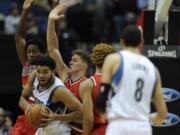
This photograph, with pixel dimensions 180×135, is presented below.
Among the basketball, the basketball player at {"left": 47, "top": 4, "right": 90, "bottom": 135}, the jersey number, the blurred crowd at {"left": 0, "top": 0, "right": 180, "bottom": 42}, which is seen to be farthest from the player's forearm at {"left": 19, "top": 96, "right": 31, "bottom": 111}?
the blurred crowd at {"left": 0, "top": 0, "right": 180, "bottom": 42}

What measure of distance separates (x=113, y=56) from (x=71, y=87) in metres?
2.01

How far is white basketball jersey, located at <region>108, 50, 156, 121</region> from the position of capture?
7.88 m

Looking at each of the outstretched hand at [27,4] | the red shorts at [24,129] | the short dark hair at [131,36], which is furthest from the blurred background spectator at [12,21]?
the short dark hair at [131,36]

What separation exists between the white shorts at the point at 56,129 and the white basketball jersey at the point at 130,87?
1748 mm

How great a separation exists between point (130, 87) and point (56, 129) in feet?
6.56

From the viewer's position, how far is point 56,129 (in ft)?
31.6

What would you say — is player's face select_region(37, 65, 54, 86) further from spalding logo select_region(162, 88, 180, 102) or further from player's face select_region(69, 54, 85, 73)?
spalding logo select_region(162, 88, 180, 102)

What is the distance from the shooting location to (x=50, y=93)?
9.38 m

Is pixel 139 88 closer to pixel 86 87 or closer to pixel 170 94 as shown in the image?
pixel 86 87

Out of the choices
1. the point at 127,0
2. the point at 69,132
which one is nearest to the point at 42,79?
the point at 69,132

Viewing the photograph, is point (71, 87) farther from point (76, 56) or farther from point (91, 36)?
point (91, 36)

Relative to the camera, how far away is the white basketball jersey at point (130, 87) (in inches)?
310

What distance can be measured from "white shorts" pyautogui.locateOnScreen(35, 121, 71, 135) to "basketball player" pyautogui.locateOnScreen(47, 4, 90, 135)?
146mm

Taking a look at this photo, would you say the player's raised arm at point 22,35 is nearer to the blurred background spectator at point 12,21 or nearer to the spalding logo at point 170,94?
the spalding logo at point 170,94
